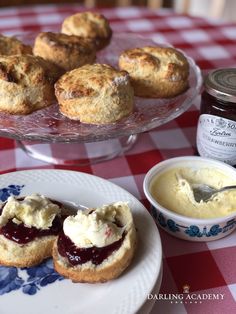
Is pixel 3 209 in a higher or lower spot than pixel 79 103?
lower

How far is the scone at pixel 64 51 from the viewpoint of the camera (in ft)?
4.25

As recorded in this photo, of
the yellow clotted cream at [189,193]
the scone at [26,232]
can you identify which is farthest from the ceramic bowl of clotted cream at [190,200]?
the scone at [26,232]

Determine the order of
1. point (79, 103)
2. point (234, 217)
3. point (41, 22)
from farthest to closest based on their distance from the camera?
point (41, 22) < point (79, 103) < point (234, 217)

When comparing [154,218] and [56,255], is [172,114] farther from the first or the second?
[56,255]

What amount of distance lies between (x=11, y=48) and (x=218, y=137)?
0.67 meters

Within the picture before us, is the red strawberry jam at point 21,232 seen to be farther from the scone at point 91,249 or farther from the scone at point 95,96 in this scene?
the scone at point 95,96

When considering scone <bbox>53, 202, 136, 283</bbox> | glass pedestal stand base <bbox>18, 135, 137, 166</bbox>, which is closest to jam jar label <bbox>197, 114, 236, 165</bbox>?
glass pedestal stand base <bbox>18, 135, 137, 166</bbox>

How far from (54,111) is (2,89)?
0.15 meters

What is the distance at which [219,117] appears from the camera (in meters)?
1.07

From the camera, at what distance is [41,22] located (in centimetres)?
205

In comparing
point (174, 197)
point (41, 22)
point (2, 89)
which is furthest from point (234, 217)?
point (41, 22)

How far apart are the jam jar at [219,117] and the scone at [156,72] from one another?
0.14m

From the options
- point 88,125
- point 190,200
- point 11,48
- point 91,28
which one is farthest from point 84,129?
point 91,28

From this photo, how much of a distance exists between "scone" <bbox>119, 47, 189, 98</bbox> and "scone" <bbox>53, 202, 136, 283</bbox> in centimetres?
50
